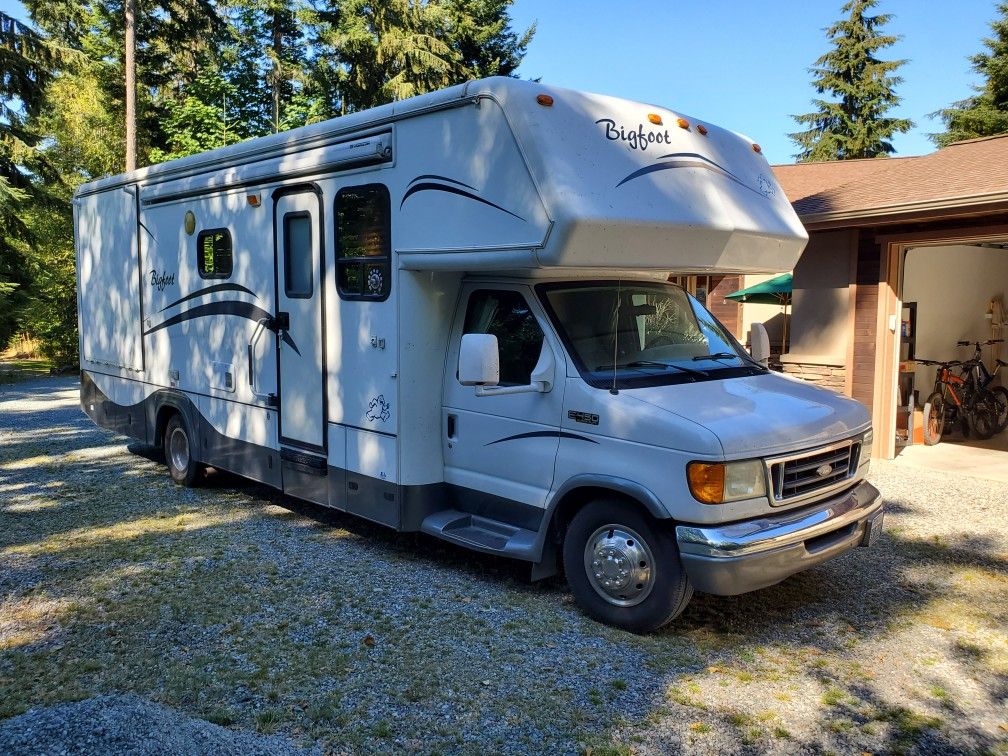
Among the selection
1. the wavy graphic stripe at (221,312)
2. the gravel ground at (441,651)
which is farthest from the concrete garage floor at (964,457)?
the wavy graphic stripe at (221,312)

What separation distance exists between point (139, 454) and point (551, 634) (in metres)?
6.99

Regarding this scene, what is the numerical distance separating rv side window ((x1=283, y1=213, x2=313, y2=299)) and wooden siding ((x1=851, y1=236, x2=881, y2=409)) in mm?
6500

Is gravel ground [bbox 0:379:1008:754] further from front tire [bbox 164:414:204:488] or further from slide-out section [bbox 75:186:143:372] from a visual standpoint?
slide-out section [bbox 75:186:143:372]

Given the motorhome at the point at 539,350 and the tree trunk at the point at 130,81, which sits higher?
the tree trunk at the point at 130,81

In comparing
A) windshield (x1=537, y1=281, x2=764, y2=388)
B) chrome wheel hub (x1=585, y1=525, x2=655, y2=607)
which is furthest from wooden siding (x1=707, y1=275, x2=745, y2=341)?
chrome wheel hub (x1=585, y1=525, x2=655, y2=607)

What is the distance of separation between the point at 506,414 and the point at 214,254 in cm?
359

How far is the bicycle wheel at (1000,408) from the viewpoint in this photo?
11344 millimetres

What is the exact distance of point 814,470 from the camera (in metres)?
4.68

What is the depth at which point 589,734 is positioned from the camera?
3660 millimetres

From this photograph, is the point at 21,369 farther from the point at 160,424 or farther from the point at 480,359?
the point at 480,359

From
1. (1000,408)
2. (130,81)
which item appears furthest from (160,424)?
(130,81)

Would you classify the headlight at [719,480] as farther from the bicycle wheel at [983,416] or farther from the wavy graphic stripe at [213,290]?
the bicycle wheel at [983,416]

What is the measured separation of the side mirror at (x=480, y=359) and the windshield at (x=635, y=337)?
0.47 metres

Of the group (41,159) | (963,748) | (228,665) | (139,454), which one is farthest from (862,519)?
(41,159)
